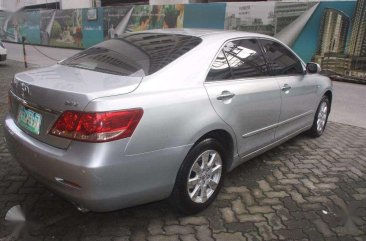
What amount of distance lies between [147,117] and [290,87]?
7.11ft

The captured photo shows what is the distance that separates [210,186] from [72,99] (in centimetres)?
144

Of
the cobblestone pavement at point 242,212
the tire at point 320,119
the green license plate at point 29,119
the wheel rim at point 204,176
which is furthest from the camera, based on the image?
the tire at point 320,119

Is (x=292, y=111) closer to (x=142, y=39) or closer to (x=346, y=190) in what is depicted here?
(x=346, y=190)

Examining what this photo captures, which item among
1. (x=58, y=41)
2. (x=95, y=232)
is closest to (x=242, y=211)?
(x=95, y=232)

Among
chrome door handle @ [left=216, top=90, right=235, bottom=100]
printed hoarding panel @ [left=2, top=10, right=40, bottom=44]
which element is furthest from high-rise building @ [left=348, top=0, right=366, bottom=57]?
printed hoarding panel @ [left=2, top=10, right=40, bottom=44]

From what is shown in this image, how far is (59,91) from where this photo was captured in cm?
248

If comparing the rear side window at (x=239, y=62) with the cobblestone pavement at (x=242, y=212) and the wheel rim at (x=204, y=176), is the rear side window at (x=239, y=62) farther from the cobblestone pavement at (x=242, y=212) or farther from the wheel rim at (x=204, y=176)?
the cobblestone pavement at (x=242, y=212)

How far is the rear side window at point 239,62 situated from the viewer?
10.5ft

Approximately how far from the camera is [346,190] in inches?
146

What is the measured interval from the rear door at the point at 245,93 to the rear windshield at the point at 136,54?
368mm

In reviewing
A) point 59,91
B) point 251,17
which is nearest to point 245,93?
point 59,91

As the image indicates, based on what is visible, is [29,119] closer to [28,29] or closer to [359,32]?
[359,32]

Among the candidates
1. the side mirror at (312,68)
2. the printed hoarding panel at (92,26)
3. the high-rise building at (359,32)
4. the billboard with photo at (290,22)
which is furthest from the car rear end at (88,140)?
the printed hoarding panel at (92,26)

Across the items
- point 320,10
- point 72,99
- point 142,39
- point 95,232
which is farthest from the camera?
point 320,10
